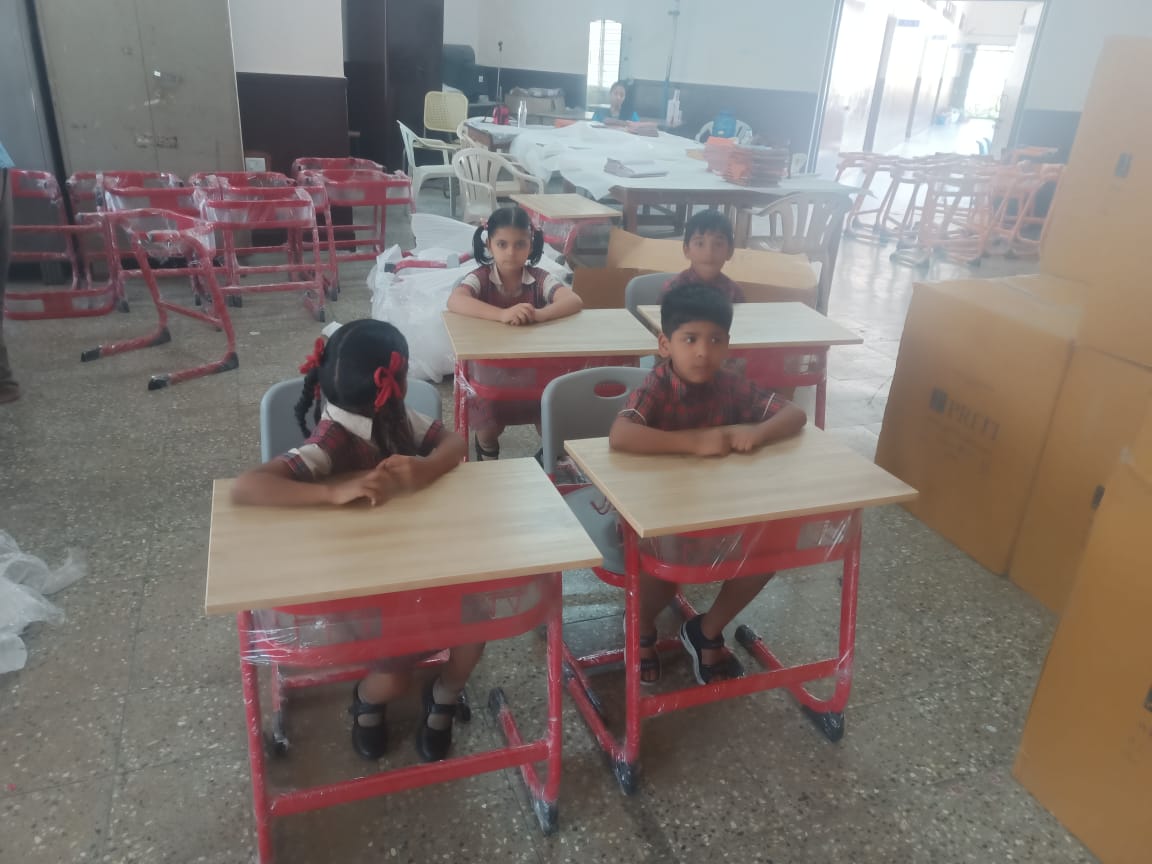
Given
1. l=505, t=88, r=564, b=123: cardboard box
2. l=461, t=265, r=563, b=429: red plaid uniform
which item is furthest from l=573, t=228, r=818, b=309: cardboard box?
l=505, t=88, r=564, b=123: cardboard box

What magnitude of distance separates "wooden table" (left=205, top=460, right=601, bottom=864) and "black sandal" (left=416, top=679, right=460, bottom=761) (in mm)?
215

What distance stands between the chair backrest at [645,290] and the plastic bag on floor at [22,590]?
6.17ft

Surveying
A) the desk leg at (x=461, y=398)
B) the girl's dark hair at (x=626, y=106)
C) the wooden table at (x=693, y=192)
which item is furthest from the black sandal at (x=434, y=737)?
the girl's dark hair at (x=626, y=106)

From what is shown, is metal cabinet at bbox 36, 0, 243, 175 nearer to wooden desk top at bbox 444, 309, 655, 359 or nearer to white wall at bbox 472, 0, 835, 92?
wooden desk top at bbox 444, 309, 655, 359

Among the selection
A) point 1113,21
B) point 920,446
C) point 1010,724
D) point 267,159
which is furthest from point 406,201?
point 1113,21

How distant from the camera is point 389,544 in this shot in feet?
4.05

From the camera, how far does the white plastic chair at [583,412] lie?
1.89 m

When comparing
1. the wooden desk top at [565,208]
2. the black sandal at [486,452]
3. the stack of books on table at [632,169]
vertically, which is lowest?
the black sandal at [486,452]

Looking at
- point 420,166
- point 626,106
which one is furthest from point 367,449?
point 626,106

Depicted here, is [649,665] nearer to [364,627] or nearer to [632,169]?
[364,627]

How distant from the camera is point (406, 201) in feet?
15.8

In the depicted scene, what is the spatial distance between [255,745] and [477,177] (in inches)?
182

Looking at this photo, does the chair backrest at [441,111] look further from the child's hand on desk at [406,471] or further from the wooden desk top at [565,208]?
the child's hand on desk at [406,471]

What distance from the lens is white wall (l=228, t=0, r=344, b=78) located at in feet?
17.3
